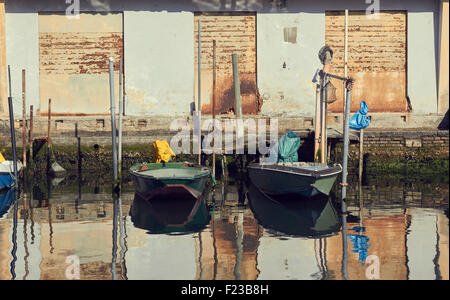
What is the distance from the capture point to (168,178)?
18672mm

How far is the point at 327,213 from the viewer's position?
58.6ft

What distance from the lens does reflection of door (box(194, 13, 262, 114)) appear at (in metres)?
27.0

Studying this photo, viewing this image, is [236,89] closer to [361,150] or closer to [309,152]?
[309,152]

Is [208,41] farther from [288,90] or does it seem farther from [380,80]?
[380,80]

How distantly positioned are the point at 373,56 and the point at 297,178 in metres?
9.86

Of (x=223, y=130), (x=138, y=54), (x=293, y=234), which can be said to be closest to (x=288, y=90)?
(x=223, y=130)

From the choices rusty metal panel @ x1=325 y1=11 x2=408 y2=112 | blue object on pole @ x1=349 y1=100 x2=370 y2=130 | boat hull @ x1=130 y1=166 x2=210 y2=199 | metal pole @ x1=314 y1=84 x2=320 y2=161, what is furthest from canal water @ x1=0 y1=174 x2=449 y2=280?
rusty metal panel @ x1=325 y1=11 x2=408 y2=112

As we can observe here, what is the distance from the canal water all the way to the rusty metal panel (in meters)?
5.82

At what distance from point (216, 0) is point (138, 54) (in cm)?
312

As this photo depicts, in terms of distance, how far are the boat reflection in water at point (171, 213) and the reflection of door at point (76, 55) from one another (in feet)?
24.9
